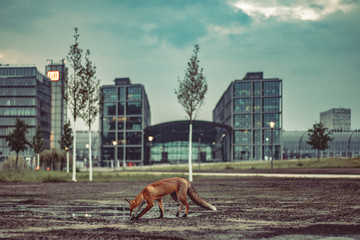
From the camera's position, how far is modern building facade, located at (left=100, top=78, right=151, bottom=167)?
118188 millimetres

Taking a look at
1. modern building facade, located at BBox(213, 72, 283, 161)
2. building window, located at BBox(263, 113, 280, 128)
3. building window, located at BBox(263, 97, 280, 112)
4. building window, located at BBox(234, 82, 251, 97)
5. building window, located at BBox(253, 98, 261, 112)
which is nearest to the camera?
modern building facade, located at BBox(213, 72, 283, 161)

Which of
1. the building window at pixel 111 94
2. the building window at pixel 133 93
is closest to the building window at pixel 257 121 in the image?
the building window at pixel 133 93

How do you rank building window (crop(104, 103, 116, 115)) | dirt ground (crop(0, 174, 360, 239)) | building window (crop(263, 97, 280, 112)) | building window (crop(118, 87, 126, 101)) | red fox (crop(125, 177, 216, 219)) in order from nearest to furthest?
1. dirt ground (crop(0, 174, 360, 239))
2. red fox (crop(125, 177, 216, 219))
3. building window (crop(263, 97, 280, 112))
4. building window (crop(104, 103, 116, 115))
5. building window (crop(118, 87, 126, 101))

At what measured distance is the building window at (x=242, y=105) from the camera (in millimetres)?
121125

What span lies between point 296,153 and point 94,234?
137m

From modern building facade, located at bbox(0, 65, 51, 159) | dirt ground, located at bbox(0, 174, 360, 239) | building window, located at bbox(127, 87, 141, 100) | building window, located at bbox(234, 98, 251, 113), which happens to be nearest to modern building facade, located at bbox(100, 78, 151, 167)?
building window, located at bbox(127, 87, 141, 100)

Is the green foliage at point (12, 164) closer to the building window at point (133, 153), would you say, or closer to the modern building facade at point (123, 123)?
the modern building facade at point (123, 123)

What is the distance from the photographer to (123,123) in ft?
394

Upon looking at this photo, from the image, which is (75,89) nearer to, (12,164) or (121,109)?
(12,164)

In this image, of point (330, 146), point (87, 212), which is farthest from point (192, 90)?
point (330, 146)

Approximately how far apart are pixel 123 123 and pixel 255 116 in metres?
41.0

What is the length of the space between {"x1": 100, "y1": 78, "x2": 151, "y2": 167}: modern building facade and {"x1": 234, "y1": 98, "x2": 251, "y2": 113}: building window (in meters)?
29.5

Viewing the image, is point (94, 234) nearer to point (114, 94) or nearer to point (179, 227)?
point (179, 227)

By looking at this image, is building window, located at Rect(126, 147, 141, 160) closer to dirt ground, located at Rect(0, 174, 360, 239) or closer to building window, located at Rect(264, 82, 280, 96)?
building window, located at Rect(264, 82, 280, 96)
